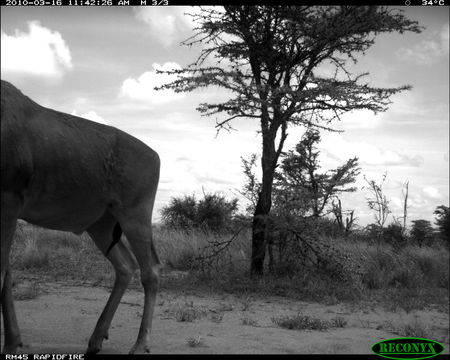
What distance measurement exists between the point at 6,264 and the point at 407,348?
397 cm

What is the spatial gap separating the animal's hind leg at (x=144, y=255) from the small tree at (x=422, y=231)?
19828mm

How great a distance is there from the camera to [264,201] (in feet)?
36.3

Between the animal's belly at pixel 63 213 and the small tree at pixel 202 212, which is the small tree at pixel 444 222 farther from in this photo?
the animal's belly at pixel 63 213

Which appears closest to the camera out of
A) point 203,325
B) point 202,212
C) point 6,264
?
point 6,264

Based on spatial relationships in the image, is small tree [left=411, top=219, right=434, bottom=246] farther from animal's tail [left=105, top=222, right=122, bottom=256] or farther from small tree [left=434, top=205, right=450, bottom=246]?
animal's tail [left=105, top=222, right=122, bottom=256]

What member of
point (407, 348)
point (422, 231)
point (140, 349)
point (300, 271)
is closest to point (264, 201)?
point (300, 271)

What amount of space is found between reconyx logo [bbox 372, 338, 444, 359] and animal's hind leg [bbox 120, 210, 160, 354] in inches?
89.6

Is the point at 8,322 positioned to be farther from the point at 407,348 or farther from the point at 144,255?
the point at 407,348

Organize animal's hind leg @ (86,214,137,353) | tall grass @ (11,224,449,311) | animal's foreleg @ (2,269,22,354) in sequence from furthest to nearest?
tall grass @ (11,224,449,311) < animal's hind leg @ (86,214,137,353) < animal's foreleg @ (2,269,22,354)

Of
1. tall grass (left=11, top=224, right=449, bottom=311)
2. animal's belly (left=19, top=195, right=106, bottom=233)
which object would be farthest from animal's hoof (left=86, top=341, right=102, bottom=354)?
tall grass (left=11, top=224, right=449, bottom=311)

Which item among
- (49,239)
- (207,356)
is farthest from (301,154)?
(207,356)

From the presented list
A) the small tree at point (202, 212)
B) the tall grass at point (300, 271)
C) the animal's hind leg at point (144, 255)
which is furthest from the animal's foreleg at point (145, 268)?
the small tree at point (202, 212)

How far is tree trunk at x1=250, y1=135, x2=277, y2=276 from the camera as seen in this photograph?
11003mm

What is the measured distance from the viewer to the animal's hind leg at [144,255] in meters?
4.70
